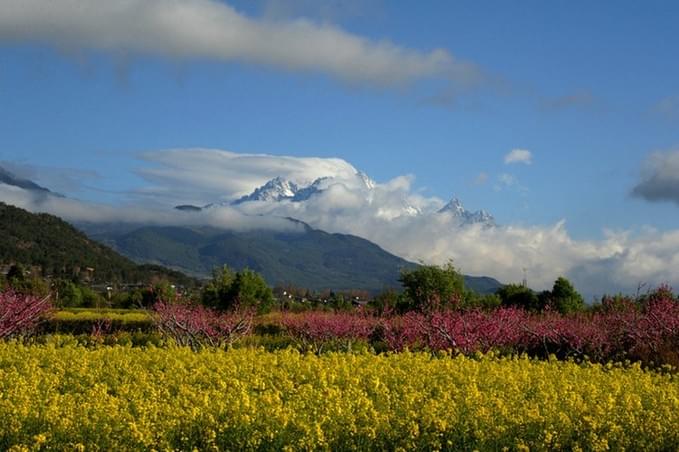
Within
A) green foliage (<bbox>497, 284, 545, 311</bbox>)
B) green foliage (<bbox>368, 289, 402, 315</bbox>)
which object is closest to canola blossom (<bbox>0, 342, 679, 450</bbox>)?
green foliage (<bbox>368, 289, 402, 315</bbox>)

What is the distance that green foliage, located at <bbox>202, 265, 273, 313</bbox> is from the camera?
34809 mm

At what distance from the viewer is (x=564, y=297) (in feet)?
119

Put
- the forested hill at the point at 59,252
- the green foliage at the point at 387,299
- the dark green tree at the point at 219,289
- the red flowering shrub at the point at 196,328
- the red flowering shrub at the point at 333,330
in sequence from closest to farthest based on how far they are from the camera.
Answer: the red flowering shrub at the point at 196,328 → the red flowering shrub at the point at 333,330 → the green foliage at the point at 387,299 → the dark green tree at the point at 219,289 → the forested hill at the point at 59,252

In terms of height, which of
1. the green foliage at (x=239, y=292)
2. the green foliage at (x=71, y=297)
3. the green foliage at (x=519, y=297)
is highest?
the green foliage at (x=519, y=297)

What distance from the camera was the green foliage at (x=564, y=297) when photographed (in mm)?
35219

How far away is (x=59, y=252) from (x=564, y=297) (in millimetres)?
93427

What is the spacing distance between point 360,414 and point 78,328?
81.7ft

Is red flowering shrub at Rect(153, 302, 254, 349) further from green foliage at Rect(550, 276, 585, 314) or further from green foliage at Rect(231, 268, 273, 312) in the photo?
green foliage at Rect(550, 276, 585, 314)

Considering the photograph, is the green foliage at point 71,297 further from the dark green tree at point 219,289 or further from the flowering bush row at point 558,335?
the flowering bush row at point 558,335

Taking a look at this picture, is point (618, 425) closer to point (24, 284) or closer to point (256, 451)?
point (256, 451)

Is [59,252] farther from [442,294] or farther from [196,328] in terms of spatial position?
[196,328]

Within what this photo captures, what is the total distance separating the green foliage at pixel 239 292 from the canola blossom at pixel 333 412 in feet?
72.7

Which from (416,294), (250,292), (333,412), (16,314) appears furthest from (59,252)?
(333,412)

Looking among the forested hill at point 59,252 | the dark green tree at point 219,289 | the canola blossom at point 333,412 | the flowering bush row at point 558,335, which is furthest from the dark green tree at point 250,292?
the forested hill at point 59,252
